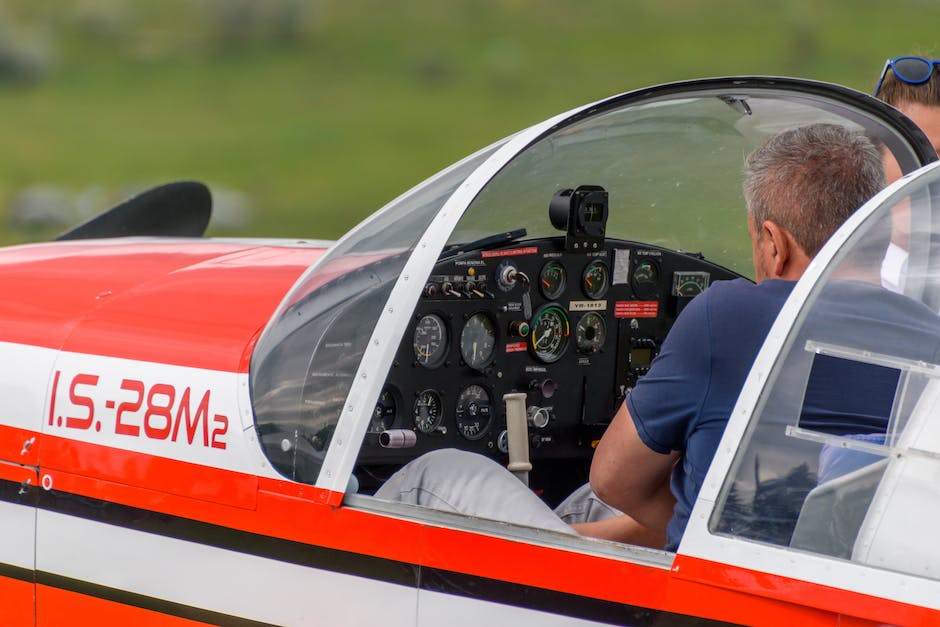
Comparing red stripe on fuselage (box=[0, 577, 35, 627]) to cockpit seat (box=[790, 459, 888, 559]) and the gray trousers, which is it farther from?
cockpit seat (box=[790, 459, 888, 559])

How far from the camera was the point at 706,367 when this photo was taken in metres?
2.04

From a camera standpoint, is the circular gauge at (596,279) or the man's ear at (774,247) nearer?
the man's ear at (774,247)

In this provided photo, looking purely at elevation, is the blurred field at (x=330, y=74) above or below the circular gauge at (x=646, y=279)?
above

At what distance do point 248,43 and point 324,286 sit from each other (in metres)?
28.7

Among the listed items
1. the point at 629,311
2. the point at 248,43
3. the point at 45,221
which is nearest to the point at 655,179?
the point at 629,311

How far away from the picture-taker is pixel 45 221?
19219 millimetres

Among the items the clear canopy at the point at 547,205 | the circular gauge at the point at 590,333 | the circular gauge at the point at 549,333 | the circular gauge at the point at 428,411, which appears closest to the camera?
the clear canopy at the point at 547,205

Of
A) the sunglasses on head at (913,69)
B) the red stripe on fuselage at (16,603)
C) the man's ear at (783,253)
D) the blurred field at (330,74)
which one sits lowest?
the red stripe on fuselage at (16,603)

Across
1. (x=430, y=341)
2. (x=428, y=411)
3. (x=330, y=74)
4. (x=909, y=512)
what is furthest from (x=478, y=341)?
(x=330, y=74)

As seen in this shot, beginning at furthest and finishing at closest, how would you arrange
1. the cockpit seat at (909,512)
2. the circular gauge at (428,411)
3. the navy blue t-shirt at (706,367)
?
the circular gauge at (428,411) → the navy blue t-shirt at (706,367) → the cockpit seat at (909,512)

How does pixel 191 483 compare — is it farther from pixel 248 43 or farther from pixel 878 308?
pixel 248 43

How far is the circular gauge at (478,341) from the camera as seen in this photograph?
10.2ft

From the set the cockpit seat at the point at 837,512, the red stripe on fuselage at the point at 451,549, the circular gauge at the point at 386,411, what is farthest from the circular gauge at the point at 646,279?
the cockpit seat at the point at 837,512

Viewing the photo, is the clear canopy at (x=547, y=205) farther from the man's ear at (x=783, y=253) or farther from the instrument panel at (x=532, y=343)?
the man's ear at (x=783, y=253)
